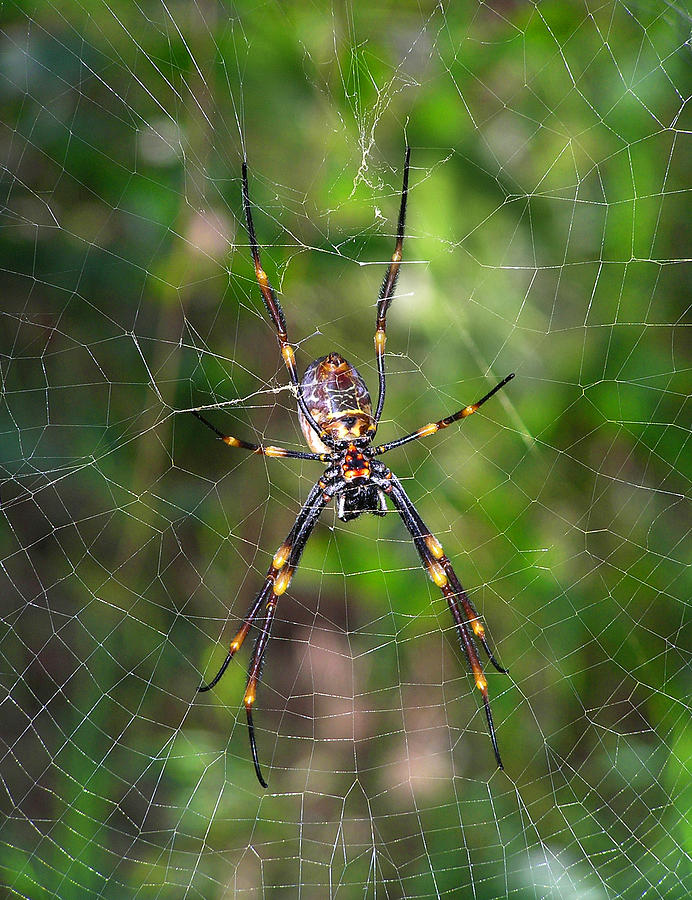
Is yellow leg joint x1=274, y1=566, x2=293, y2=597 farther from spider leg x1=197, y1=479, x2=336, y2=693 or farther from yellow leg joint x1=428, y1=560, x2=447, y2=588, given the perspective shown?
yellow leg joint x1=428, y1=560, x2=447, y2=588

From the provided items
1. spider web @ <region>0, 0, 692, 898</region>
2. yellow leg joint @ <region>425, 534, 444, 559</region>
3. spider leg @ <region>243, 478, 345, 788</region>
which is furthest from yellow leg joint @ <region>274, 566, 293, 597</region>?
yellow leg joint @ <region>425, 534, 444, 559</region>

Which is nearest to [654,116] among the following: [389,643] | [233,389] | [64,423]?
[233,389]

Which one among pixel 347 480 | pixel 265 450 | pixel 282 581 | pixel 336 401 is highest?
pixel 336 401

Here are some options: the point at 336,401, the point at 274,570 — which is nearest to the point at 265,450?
the point at 336,401

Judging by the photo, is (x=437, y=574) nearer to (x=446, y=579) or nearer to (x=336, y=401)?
(x=446, y=579)

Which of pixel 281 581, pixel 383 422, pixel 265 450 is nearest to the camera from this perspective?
pixel 265 450

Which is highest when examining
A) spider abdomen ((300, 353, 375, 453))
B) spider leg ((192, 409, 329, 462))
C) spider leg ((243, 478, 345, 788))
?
spider abdomen ((300, 353, 375, 453))

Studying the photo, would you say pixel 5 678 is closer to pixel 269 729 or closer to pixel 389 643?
pixel 269 729
